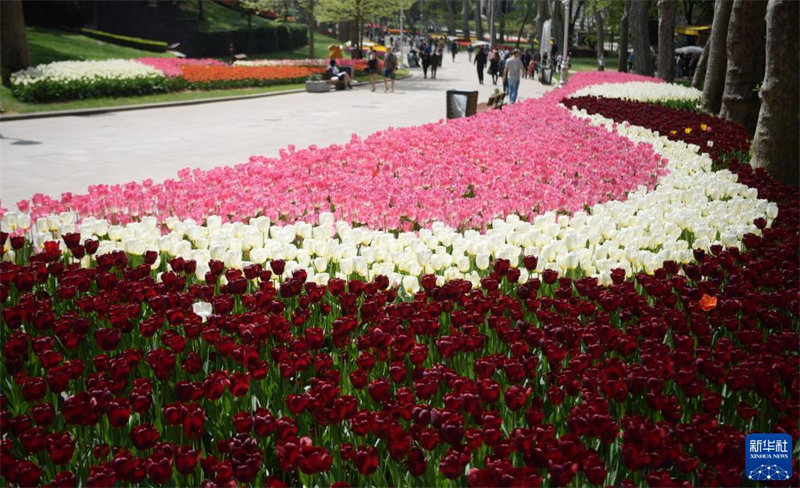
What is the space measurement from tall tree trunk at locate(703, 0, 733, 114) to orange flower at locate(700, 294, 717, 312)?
40.5 feet

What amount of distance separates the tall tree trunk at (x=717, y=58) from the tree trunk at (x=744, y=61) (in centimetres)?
153

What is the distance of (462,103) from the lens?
60.2ft

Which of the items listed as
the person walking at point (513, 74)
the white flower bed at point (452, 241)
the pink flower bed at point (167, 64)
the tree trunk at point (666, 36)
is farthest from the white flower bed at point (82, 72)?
the white flower bed at point (452, 241)

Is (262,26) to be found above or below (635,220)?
above

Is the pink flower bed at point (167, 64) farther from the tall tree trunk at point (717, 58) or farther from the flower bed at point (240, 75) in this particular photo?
the tall tree trunk at point (717, 58)

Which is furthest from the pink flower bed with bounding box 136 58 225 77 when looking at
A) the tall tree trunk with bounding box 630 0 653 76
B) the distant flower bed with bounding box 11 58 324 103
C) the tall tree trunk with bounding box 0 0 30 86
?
the tall tree trunk with bounding box 630 0 653 76

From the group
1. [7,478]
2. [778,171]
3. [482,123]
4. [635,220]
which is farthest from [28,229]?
[482,123]

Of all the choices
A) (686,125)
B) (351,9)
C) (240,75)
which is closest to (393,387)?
(686,125)

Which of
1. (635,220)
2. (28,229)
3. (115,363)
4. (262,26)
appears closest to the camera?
(115,363)

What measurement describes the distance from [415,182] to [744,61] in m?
7.38

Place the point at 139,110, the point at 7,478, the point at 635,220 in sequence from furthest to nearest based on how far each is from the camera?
the point at 139,110
the point at 635,220
the point at 7,478

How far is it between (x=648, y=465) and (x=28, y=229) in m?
5.09

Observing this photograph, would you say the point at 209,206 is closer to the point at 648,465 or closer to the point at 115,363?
the point at 115,363

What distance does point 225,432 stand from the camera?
2.96 meters
